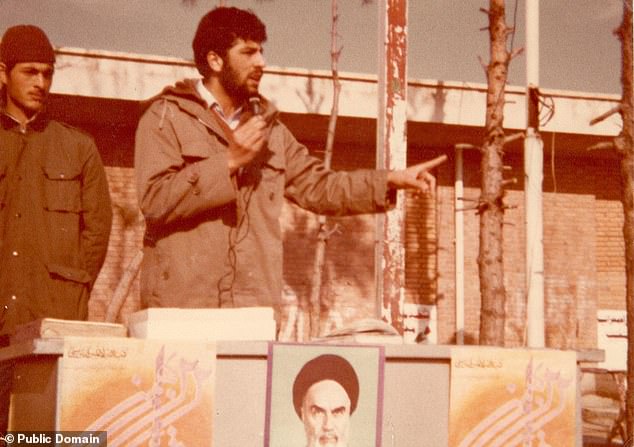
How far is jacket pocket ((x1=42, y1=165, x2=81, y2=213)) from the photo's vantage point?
3.83m

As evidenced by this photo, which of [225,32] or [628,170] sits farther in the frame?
[628,170]

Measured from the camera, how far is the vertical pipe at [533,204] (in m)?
11.0

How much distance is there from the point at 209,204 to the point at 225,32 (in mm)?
757

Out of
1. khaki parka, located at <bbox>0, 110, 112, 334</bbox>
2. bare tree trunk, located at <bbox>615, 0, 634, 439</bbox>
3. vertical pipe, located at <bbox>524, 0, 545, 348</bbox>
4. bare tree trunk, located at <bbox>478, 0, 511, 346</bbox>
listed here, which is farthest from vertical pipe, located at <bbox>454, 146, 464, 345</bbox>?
khaki parka, located at <bbox>0, 110, 112, 334</bbox>

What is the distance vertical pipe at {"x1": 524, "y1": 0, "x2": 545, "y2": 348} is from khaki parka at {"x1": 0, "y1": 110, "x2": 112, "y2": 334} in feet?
25.3

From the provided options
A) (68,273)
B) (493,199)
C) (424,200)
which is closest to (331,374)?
(68,273)

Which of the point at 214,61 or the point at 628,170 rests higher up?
the point at 628,170

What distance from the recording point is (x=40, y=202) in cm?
379

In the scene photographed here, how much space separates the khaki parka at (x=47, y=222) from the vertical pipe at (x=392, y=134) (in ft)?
5.76

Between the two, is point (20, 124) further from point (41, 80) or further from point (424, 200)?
point (424, 200)

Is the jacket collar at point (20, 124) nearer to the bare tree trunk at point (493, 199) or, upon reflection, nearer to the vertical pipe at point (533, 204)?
the bare tree trunk at point (493, 199)

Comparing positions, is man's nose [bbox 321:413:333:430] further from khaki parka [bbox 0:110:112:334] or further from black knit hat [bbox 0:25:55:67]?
black knit hat [bbox 0:25:55:67]

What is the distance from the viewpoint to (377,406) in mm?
2557

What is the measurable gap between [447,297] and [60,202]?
39.5 feet
